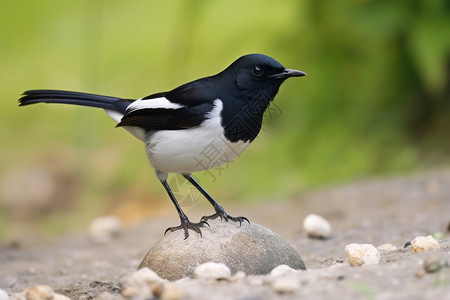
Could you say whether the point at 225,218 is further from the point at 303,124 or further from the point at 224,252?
the point at 303,124

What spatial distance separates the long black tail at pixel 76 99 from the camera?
13.4 feet

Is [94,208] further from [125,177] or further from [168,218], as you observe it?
[168,218]

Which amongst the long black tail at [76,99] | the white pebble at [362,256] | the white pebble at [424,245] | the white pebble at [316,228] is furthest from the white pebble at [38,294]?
the white pebble at [316,228]

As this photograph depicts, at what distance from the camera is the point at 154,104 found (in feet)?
12.3

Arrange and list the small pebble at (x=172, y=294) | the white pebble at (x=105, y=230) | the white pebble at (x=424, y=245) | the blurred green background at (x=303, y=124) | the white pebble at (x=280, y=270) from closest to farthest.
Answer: the small pebble at (x=172, y=294) → the white pebble at (x=280, y=270) → the white pebble at (x=424, y=245) → the white pebble at (x=105, y=230) → the blurred green background at (x=303, y=124)

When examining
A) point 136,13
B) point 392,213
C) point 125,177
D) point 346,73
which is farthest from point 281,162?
point 136,13

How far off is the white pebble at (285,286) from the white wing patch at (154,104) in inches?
52.8

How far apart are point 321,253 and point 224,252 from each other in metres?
1.12

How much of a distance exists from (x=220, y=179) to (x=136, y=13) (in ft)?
13.1

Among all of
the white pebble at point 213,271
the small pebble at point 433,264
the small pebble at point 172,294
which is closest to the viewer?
the small pebble at point 172,294

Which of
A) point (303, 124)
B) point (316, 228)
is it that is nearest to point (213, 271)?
point (316, 228)

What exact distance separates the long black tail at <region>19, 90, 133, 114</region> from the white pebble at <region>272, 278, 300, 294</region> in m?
1.87

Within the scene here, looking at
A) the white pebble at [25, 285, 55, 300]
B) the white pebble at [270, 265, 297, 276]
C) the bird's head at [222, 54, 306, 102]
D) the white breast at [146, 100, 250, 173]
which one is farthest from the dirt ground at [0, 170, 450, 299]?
the bird's head at [222, 54, 306, 102]

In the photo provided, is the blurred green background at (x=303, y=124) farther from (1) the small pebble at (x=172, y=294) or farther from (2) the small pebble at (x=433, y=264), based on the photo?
(1) the small pebble at (x=172, y=294)
